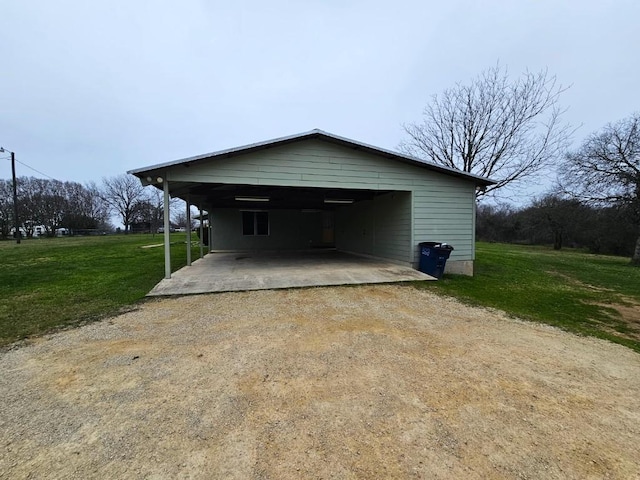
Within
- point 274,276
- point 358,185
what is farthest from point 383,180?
point 274,276

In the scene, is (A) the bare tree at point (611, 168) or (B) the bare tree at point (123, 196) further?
(B) the bare tree at point (123, 196)

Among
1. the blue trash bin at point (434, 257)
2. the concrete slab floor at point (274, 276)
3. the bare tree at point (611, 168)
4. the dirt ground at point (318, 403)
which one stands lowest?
the dirt ground at point (318, 403)

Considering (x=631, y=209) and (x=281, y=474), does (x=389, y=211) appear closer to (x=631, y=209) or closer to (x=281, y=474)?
(x=281, y=474)

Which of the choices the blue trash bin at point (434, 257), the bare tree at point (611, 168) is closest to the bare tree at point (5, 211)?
the blue trash bin at point (434, 257)

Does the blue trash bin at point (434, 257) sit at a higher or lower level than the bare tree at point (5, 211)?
lower

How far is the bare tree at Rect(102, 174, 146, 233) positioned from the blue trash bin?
164 ft

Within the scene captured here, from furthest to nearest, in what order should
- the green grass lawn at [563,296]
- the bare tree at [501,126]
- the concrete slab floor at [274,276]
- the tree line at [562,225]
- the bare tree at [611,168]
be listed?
the tree line at [562,225] < the bare tree at [611,168] < the bare tree at [501,126] < the concrete slab floor at [274,276] < the green grass lawn at [563,296]

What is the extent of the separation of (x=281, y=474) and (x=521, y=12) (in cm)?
1594

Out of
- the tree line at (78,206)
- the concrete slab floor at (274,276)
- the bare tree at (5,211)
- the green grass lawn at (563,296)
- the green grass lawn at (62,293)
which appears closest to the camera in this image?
the green grass lawn at (62,293)

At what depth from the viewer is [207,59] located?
48.1 ft

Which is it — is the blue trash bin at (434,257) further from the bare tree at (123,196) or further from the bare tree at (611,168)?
the bare tree at (123,196)

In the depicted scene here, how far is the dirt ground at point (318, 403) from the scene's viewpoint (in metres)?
1.71

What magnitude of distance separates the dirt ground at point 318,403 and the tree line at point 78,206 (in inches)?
1258

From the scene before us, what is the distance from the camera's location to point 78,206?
41750 mm
